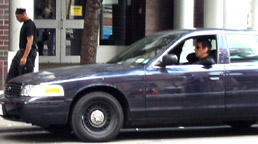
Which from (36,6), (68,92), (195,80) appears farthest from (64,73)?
(36,6)

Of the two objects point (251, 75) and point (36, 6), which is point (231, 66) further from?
point (36, 6)

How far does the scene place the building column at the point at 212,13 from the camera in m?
17.7

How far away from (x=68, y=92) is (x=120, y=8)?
435 inches

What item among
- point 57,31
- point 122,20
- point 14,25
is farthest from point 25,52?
point 122,20

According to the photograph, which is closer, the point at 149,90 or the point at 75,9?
the point at 149,90

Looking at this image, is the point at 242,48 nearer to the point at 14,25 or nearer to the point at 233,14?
the point at 14,25

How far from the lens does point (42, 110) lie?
8625mm

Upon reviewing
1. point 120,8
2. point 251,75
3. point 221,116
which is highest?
point 120,8

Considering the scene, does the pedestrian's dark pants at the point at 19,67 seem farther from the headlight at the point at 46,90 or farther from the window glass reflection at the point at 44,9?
the window glass reflection at the point at 44,9

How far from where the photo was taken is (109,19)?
19422 millimetres

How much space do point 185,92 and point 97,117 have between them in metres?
1.31

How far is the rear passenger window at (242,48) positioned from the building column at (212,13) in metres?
7.98

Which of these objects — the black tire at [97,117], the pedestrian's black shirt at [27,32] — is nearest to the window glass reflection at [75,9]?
the pedestrian's black shirt at [27,32]

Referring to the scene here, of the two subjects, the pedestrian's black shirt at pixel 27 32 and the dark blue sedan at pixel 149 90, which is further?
the pedestrian's black shirt at pixel 27 32
